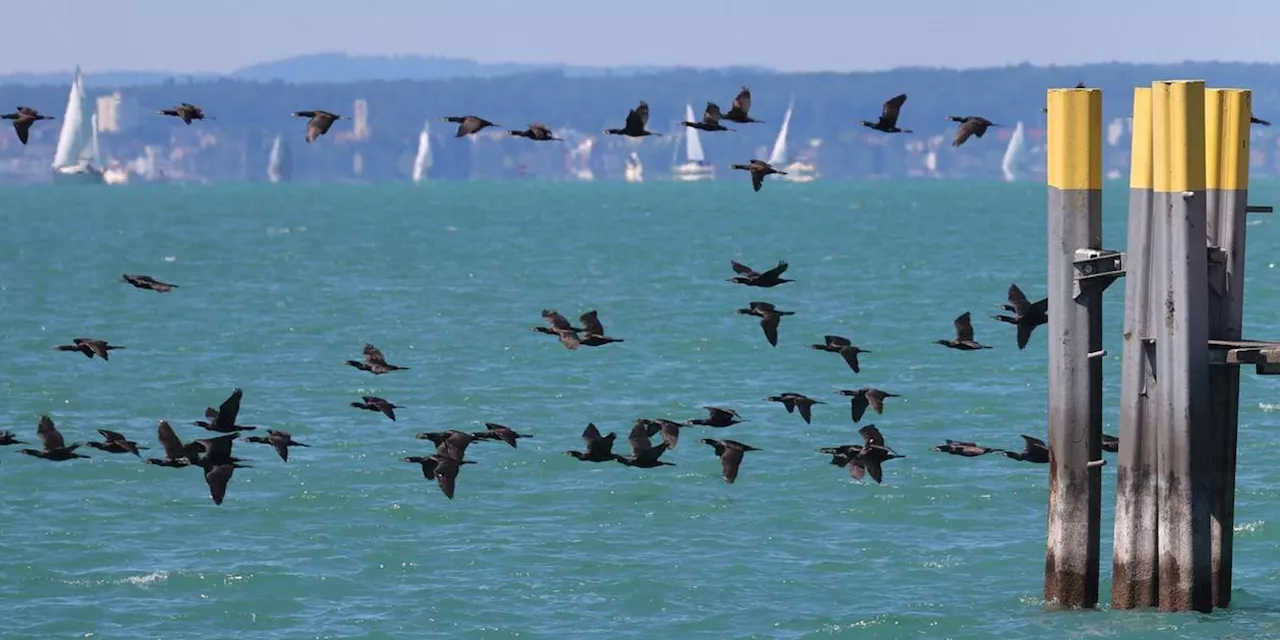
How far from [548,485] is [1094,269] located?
15690 millimetres

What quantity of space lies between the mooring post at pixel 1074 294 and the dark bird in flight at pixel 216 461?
368 inches

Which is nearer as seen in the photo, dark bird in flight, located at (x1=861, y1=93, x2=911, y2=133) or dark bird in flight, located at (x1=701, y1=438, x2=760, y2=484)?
dark bird in flight, located at (x1=701, y1=438, x2=760, y2=484)

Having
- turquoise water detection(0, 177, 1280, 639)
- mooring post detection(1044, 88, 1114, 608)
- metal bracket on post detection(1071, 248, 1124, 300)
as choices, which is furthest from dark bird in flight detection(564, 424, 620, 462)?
metal bracket on post detection(1071, 248, 1124, 300)

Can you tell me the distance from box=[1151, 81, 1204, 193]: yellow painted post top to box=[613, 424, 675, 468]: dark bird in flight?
6.39 meters

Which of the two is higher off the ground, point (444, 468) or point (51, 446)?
point (51, 446)

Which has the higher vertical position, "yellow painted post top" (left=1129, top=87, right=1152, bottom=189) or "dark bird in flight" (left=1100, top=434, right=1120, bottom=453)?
"yellow painted post top" (left=1129, top=87, right=1152, bottom=189)

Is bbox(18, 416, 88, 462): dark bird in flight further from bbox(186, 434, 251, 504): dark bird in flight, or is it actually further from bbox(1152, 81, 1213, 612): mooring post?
bbox(1152, 81, 1213, 612): mooring post

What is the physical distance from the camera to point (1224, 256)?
85.9ft

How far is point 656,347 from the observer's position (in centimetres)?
6450

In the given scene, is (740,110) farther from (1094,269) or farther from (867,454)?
(1094,269)

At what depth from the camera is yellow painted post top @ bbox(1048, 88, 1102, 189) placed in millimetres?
25906

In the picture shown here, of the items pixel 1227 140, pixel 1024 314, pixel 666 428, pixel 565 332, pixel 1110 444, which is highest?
pixel 1227 140

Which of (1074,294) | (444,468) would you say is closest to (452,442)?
(444,468)

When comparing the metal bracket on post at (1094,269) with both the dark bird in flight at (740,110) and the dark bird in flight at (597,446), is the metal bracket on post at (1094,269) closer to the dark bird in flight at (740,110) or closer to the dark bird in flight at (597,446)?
the dark bird in flight at (740,110)
